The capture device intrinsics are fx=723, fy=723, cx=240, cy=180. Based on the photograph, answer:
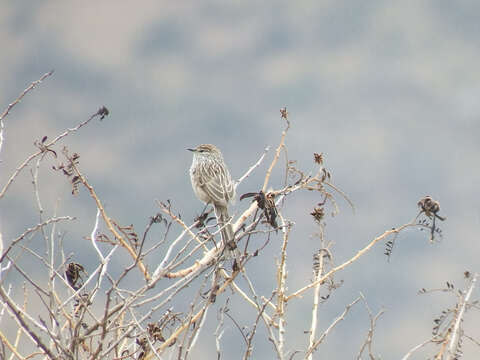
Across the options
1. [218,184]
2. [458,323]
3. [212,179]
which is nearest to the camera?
[458,323]

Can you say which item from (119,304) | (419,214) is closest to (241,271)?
(119,304)

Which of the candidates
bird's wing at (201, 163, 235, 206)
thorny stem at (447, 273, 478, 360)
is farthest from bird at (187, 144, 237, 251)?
thorny stem at (447, 273, 478, 360)

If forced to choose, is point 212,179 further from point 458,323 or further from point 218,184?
point 458,323

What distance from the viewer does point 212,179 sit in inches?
335

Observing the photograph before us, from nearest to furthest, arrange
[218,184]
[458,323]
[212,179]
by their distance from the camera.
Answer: [458,323] → [218,184] → [212,179]

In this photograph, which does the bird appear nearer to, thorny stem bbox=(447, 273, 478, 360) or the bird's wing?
the bird's wing

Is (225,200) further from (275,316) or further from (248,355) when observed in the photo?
(248,355)

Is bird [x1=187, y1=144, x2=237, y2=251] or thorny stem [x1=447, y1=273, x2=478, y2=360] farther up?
bird [x1=187, y1=144, x2=237, y2=251]

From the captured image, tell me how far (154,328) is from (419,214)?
1.90 m

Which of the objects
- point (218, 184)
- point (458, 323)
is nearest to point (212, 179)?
point (218, 184)

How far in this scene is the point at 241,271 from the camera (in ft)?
15.9

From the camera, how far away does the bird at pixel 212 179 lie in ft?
26.9

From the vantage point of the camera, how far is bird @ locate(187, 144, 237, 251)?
8.21 meters

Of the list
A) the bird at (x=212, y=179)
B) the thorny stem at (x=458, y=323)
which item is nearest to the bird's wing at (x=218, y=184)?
the bird at (x=212, y=179)
